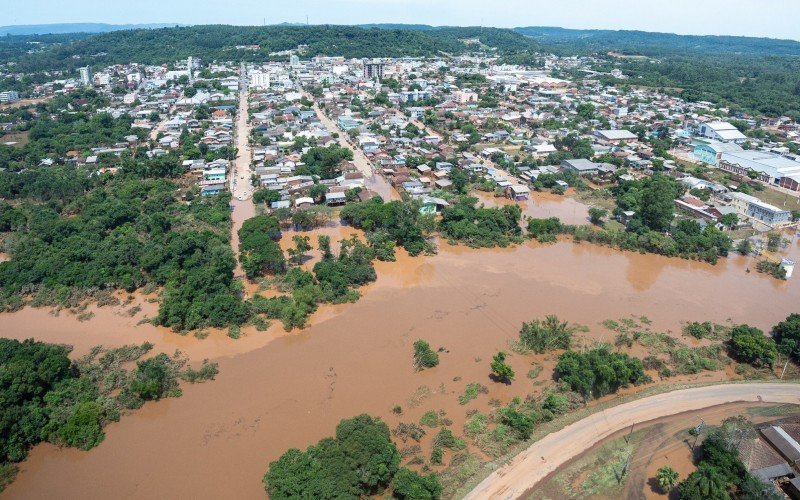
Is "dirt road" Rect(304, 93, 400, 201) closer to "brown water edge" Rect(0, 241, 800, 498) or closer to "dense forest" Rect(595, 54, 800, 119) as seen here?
"brown water edge" Rect(0, 241, 800, 498)

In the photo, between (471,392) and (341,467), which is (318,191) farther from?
(341,467)

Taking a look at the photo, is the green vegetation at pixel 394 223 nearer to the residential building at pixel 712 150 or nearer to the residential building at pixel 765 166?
the residential building at pixel 765 166

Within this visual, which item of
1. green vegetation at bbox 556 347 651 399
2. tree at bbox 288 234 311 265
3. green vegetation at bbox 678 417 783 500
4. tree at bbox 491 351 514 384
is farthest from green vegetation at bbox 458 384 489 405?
tree at bbox 288 234 311 265

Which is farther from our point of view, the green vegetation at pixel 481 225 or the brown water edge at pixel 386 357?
the green vegetation at pixel 481 225

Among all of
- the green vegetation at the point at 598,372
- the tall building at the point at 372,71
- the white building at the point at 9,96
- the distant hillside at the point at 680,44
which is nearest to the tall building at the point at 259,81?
the tall building at the point at 372,71

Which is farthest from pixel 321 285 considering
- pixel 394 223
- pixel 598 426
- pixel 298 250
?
pixel 598 426

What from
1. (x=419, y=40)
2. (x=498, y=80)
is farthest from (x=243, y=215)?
(x=419, y=40)

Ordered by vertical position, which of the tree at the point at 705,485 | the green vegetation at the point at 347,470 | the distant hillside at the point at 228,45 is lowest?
the green vegetation at the point at 347,470
